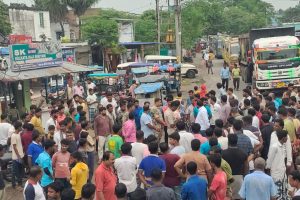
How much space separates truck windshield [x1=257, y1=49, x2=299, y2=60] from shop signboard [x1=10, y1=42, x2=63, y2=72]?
9990mm

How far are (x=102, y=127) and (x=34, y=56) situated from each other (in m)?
8.27

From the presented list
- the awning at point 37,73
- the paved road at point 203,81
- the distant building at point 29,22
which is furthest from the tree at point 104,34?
the awning at point 37,73

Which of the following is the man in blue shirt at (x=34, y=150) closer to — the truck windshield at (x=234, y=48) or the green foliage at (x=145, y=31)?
the truck windshield at (x=234, y=48)

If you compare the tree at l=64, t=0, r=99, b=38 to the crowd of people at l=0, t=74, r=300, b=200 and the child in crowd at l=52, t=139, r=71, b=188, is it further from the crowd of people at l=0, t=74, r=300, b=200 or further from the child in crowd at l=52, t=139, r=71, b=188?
the child in crowd at l=52, t=139, r=71, b=188

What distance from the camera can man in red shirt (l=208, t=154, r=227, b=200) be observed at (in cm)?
737

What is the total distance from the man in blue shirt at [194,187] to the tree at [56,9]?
56442mm

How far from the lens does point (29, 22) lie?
53.9 m

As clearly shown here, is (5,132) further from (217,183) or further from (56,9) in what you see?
(56,9)

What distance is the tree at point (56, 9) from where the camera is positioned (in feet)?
201

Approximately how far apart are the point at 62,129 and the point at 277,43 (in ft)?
53.2

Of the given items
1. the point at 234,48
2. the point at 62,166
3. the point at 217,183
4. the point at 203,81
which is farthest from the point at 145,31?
the point at 217,183

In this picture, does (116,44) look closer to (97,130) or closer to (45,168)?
(97,130)

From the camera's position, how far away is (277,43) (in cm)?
2448

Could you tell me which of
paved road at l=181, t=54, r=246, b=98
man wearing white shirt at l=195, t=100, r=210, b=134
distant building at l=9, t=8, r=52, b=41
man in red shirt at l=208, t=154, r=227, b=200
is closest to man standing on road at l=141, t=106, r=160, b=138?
man wearing white shirt at l=195, t=100, r=210, b=134
